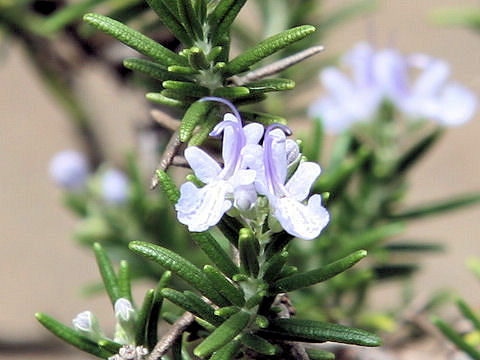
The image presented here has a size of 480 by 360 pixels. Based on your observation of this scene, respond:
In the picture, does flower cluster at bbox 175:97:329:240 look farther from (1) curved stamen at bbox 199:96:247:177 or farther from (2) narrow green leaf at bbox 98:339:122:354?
(2) narrow green leaf at bbox 98:339:122:354

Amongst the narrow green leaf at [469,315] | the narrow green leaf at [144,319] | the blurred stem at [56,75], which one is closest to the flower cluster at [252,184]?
the narrow green leaf at [144,319]

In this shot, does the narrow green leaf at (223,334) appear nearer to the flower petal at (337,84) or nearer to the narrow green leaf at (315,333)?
the narrow green leaf at (315,333)

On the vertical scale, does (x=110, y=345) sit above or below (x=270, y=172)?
below

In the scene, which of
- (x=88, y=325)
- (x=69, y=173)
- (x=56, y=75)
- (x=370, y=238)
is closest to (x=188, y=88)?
(x=88, y=325)

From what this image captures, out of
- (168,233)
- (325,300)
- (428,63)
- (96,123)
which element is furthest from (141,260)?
(428,63)

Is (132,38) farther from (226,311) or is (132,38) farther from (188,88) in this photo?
(226,311)

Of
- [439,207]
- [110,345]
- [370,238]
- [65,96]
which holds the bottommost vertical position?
[110,345]

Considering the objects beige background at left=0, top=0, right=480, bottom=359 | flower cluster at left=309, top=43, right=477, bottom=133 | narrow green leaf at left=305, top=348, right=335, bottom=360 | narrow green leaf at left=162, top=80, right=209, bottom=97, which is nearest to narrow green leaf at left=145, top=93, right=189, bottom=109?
narrow green leaf at left=162, top=80, right=209, bottom=97

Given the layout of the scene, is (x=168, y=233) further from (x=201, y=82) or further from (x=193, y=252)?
(x=201, y=82)
